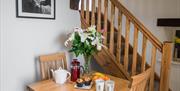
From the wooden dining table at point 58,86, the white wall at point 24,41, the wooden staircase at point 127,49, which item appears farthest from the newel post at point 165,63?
the white wall at point 24,41

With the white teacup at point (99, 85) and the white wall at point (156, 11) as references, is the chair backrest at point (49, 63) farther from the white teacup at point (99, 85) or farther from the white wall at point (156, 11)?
the white wall at point (156, 11)

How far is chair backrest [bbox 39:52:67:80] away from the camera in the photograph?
2.17m

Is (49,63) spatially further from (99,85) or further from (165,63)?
(165,63)

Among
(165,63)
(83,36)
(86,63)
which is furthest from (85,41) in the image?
(165,63)

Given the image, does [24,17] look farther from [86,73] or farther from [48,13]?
[86,73]

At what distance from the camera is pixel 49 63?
228 cm

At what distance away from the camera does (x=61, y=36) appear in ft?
8.46

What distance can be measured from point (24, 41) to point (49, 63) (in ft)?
1.28

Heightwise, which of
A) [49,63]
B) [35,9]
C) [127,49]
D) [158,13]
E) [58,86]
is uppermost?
[158,13]

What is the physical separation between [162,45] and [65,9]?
1.36m

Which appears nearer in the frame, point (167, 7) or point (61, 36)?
point (61, 36)

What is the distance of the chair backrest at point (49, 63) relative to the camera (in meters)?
2.17

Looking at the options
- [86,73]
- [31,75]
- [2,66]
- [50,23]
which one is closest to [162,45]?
[86,73]

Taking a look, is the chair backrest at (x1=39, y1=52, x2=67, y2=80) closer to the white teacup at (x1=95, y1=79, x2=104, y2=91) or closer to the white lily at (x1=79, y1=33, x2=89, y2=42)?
the white lily at (x1=79, y1=33, x2=89, y2=42)
